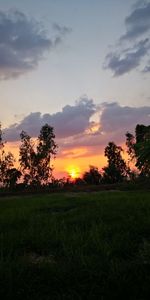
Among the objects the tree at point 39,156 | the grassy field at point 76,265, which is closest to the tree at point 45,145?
the tree at point 39,156

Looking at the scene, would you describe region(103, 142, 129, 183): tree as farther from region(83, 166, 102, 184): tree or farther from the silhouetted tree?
the silhouetted tree

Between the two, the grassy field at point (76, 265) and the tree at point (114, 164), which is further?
the tree at point (114, 164)

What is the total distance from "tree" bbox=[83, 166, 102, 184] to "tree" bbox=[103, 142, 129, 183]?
2283 millimetres

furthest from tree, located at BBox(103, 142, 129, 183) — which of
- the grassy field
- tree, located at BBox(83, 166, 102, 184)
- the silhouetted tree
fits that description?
the grassy field

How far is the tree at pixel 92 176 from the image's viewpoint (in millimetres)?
94969

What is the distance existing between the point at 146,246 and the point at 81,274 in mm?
2031

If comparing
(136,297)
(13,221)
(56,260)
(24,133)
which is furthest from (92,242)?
(24,133)

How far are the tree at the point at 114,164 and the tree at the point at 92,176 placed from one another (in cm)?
228

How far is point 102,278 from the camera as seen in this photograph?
5359 millimetres

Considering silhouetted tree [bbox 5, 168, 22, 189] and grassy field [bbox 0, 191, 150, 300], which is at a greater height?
silhouetted tree [bbox 5, 168, 22, 189]

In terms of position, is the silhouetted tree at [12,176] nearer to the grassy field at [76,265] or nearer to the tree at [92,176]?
the tree at [92,176]

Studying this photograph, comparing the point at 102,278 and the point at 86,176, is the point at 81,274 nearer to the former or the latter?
the point at 102,278

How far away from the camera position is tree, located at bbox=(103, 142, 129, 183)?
9694 centimetres

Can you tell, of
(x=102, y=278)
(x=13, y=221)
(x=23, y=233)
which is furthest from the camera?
(x=13, y=221)
